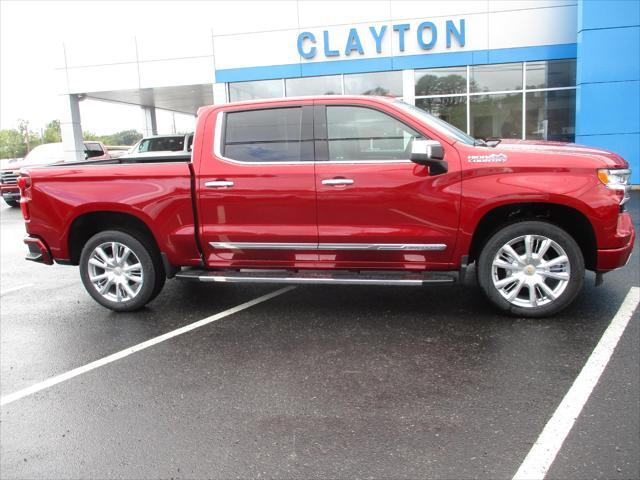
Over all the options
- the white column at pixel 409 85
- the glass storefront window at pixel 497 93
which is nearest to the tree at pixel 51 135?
the glass storefront window at pixel 497 93

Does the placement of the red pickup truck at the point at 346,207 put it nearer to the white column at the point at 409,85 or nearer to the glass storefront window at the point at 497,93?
the glass storefront window at the point at 497,93

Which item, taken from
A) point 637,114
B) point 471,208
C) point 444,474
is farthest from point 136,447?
point 637,114

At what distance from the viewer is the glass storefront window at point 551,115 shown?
16.2 m

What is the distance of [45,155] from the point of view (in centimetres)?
1917

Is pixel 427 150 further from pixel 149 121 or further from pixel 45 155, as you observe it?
pixel 149 121

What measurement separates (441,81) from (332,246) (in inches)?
526

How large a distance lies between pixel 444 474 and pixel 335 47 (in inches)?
636

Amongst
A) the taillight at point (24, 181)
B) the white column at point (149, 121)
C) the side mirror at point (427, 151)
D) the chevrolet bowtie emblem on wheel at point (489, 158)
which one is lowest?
the taillight at point (24, 181)

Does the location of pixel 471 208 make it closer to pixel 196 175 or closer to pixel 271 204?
pixel 271 204

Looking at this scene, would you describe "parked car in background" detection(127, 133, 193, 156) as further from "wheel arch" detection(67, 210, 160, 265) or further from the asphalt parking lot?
the asphalt parking lot

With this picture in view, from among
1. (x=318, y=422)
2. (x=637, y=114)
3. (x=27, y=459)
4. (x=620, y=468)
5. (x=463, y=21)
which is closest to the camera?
(x=620, y=468)

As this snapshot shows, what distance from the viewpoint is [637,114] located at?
46.8 feet

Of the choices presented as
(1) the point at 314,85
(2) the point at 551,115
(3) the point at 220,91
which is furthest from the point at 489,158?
(3) the point at 220,91

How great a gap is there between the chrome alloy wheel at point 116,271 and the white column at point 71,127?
55.8ft
